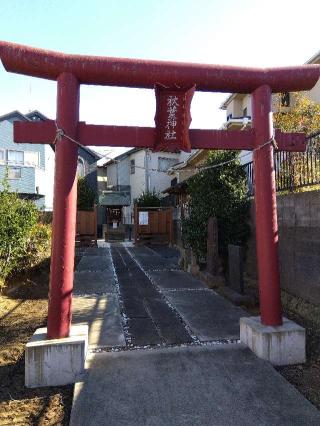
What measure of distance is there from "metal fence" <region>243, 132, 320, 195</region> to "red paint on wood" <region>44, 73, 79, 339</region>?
411 centimetres

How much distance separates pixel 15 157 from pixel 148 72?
A: 23.2 m

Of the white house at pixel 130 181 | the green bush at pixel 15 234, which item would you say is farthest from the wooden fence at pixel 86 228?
the green bush at pixel 15 234

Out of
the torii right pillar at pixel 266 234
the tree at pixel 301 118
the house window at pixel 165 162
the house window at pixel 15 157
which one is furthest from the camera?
the house window at pixel 165 162

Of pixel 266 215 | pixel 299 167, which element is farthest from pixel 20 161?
pixel 266 215

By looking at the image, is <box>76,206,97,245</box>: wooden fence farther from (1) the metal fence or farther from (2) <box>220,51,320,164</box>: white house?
(1) the metal fence

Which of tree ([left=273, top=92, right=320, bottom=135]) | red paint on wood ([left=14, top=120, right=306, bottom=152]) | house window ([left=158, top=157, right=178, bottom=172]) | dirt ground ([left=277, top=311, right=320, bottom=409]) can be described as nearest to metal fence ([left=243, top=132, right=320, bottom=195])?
red paint on wood ([left=14, top=120, right=306, bottom=152])

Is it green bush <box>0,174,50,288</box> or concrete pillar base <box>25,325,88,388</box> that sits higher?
green bush <box>0,174,50,288</box>

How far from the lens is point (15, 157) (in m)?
25.2

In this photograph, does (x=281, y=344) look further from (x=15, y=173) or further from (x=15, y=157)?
(x=15, y=157)

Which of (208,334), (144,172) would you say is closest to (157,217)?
(144,172)

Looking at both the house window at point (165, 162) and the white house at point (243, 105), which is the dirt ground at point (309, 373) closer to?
the white house at point (243, 105)

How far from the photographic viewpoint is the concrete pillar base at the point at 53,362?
3.95 meters

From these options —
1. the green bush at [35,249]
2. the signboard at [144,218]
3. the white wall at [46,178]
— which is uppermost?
the white wall at [46,178]

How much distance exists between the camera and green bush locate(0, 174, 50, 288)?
8.04 metres
